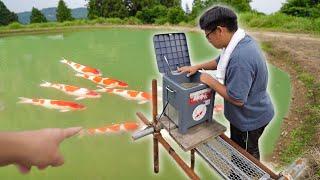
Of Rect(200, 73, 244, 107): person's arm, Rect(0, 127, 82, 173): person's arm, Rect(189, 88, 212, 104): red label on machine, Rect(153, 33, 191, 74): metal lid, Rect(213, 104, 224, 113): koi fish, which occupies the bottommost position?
Rect(213, 104, 224, 113): koi fish

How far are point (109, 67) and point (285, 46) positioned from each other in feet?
15.6

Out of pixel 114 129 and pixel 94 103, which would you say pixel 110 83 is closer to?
pixel 94 103

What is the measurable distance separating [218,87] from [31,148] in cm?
178

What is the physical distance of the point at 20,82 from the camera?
7.33m

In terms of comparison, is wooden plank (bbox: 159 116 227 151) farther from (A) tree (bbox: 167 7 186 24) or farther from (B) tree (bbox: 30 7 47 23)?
(B) tree (bbox: 30 7 47 23)

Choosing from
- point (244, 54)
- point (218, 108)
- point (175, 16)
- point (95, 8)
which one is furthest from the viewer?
point (95, 8)

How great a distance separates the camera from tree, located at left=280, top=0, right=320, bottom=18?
1488 centimetres

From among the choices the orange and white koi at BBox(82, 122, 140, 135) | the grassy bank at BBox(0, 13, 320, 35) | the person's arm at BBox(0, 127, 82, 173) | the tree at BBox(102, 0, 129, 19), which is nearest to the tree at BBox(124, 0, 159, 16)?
the tree at BBox(102, 0, 129, 19)

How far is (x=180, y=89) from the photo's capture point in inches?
90.7

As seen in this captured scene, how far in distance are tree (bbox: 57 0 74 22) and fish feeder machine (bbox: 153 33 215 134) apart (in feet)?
72.9

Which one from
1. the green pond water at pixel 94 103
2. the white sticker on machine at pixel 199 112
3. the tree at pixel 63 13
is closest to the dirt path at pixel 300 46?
the green pond water at pixel 94 103

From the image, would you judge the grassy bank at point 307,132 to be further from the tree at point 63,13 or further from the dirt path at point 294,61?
the tree at point 63,13

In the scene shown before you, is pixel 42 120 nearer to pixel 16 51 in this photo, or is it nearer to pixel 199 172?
pixel 199 172

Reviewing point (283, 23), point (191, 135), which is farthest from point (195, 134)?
point (283, 23)
